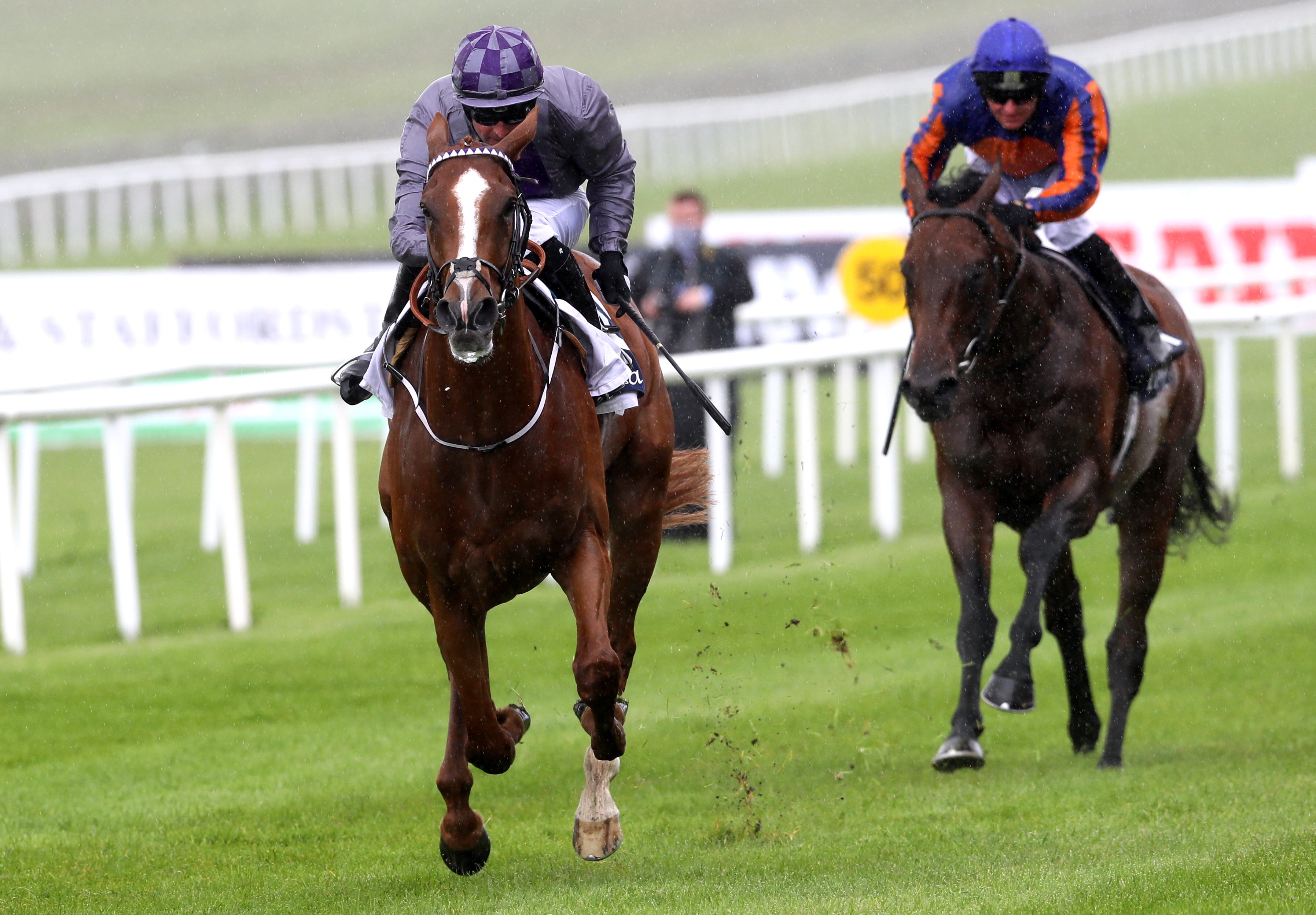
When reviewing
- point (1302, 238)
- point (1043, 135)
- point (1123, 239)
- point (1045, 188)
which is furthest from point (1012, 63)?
point (1302, 238)

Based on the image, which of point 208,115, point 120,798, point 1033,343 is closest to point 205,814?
point 120,798

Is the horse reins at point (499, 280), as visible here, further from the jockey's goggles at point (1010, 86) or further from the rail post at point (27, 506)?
the rail post at point (27, 506)

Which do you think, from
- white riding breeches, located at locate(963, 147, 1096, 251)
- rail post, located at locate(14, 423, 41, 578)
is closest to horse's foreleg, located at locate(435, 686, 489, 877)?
white riding breeches, located at locate(963, 147, 1096, 251)

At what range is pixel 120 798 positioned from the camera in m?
6.11

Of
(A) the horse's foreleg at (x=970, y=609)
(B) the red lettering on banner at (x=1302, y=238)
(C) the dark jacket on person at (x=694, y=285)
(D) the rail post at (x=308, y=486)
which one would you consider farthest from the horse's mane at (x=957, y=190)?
(B) the red lettering on banner at (x=1302, y=238)

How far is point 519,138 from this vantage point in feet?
14.6

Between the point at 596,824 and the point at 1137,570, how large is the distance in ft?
9.48

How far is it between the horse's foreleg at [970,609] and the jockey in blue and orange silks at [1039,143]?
2.90 ft

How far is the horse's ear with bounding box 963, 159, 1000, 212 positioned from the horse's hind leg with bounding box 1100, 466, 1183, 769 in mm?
1648

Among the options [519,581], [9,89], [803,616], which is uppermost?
[9,89]

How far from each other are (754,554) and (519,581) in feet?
16.7

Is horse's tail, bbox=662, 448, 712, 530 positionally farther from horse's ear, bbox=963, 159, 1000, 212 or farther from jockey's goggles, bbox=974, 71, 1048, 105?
jockey's goggles, bbox=974, 71, 1048, 105

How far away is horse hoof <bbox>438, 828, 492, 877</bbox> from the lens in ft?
15.5

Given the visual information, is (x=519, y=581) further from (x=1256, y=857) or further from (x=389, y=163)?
(x=389, y=163)
